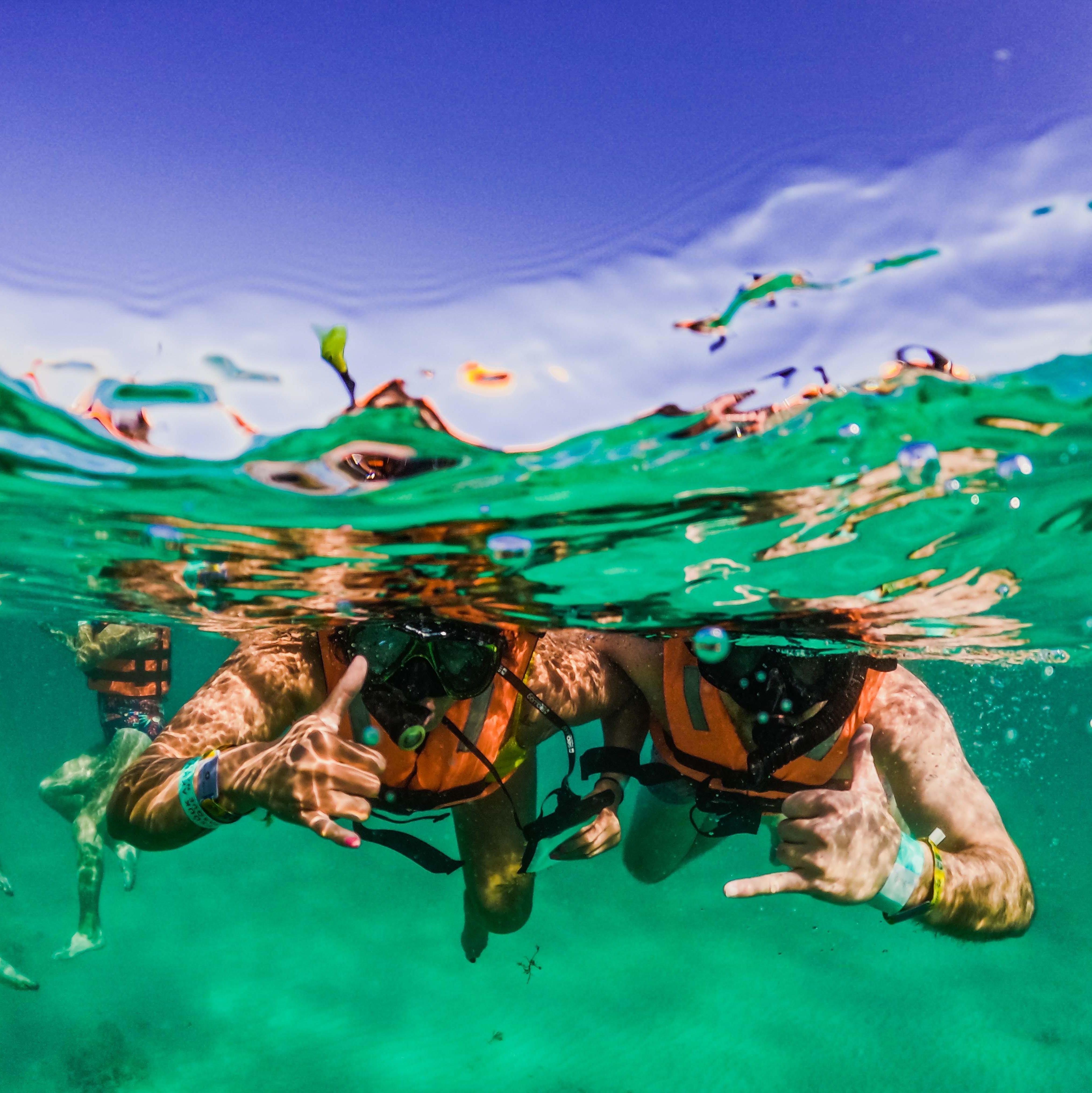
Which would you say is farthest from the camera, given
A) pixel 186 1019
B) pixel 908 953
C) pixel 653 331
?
pixel 908 953

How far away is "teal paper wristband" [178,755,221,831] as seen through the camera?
406 cm

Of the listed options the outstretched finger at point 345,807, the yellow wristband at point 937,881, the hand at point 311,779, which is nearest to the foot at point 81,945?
the hand at point 311,779

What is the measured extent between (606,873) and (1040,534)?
14988 millimetres

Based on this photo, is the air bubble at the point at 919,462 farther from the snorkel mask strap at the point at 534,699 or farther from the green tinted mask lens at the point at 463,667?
the green tinted mask lens at the point at 463,667

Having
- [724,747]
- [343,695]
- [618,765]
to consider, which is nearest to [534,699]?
[618,765]

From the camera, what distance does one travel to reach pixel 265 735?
573 cm

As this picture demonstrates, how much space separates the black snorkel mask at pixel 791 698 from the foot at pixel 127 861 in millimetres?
9774

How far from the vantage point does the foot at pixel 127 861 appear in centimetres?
1105

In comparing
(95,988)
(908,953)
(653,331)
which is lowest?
(908,953)

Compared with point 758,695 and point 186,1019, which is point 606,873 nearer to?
point 186,1019

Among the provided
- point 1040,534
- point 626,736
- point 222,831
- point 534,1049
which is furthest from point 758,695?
point 222,831

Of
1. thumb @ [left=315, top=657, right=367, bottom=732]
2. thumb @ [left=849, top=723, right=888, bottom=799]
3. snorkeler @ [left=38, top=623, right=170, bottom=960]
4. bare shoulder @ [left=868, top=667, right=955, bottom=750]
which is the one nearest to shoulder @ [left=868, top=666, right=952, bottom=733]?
bare shoulder @ [left=868, top=667, right=955, bottom=750]

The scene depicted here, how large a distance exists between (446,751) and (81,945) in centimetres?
729

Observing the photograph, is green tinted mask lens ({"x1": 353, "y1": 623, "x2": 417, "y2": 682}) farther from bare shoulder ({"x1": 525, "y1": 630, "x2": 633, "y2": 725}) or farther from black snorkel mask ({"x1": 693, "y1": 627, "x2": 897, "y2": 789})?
black snorkel mask ({"x1": 693, "y1": 627, "x2": 897, "y2": 789})
